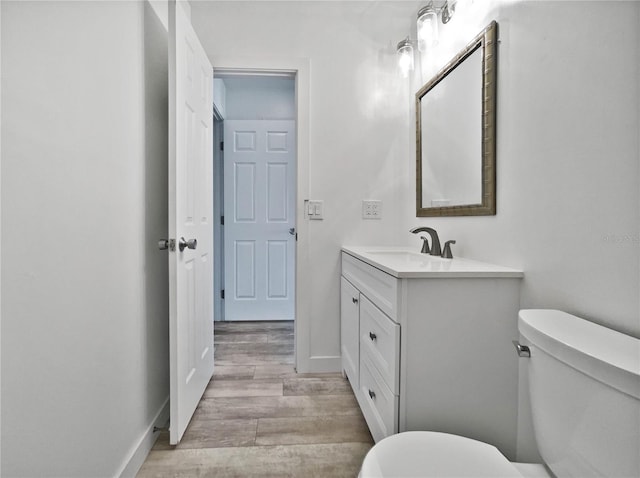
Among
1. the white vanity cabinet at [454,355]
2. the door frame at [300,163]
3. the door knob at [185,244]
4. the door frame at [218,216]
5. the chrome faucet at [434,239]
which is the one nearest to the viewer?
the white vanity cabinet at [454,355]

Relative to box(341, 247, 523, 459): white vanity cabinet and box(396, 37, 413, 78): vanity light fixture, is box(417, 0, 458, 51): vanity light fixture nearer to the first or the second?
box(396, 37, 413, 78): vanity light fixture

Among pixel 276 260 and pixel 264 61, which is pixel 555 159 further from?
pixel 276 260

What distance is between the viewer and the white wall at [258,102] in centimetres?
325

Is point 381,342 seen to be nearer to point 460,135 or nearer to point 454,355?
point 454,355

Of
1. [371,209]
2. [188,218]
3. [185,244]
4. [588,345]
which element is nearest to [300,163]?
[371,209]

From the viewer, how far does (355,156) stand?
86.1 inches

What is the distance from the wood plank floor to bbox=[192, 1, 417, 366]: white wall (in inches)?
12.1

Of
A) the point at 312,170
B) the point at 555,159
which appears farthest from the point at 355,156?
the point at 555,159

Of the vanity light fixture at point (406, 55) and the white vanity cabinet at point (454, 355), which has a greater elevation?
the vanity light fixture at point (406, 55)

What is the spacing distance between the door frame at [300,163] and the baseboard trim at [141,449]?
84 cm

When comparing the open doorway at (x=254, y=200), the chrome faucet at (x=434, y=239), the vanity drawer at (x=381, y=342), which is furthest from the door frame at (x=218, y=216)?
the chrome faucet at (x=434, y=239)

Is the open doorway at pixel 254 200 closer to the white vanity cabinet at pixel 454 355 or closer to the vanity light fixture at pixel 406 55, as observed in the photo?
the vanity light fixture at pixel 406 55

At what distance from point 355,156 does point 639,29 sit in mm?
1506

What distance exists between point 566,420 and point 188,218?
149 cm
